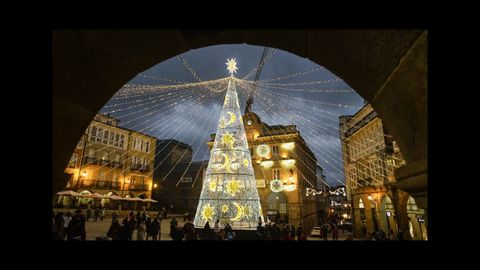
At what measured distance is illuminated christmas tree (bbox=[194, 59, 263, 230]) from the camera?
11.7 m

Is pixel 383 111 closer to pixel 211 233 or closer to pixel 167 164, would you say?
pixel 211 233

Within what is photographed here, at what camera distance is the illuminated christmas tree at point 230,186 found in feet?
38.5

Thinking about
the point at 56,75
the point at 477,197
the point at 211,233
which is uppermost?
the point at 56,75

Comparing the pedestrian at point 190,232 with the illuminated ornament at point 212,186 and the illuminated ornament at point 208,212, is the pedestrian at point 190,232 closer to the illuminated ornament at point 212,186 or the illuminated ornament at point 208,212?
the illuminated ornament at point 208,212

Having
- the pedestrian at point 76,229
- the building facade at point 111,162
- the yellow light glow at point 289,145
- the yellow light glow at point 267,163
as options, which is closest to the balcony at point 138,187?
the building facade at point 111,162

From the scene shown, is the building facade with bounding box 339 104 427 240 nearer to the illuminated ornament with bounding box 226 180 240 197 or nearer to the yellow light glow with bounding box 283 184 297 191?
the yellow light glow with bounding box 283 184 297 191

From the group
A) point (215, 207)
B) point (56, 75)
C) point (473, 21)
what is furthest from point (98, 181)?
point (473, 21)

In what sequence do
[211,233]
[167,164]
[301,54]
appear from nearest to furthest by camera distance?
[301,54] < [211,233] < [167,164]

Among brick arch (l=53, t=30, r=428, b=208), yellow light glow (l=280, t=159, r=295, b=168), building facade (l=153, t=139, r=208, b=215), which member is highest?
brick arch (l=53, t=30, r=428, b=208)

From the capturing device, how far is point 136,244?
5.04 feet

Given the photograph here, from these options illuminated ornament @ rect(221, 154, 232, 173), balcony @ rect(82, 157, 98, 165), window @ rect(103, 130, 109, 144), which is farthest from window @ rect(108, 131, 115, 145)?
illuminated ornament @ rect(221, 154, 232, 173)

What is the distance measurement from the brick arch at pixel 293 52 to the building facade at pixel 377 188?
56.4 ft

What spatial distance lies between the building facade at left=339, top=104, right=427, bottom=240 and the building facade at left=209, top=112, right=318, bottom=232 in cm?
577

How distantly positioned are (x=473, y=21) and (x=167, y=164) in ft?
145
